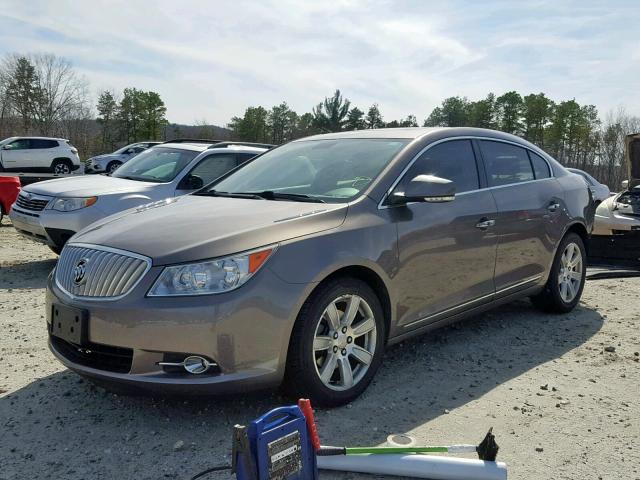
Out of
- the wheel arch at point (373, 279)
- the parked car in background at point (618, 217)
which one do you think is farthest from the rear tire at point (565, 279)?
the parked car in background at point (618, 217)

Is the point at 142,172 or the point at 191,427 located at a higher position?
the point at 142,172

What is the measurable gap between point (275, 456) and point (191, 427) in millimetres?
1052

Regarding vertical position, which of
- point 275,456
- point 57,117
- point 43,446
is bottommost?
point 43,446

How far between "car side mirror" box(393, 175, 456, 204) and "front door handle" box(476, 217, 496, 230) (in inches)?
25.3

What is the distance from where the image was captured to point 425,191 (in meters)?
3.65

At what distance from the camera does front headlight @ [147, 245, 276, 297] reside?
2863 mm

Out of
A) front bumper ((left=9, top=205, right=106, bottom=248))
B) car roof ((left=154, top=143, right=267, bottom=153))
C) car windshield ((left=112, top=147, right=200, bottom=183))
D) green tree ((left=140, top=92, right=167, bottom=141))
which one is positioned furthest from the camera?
green tree ((left=140, top=92, right=167, bottom=141))

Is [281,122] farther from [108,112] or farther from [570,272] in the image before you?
[570,272]

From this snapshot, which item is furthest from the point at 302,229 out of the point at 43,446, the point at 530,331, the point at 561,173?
the point at 561,173

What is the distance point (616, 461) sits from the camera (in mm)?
2818

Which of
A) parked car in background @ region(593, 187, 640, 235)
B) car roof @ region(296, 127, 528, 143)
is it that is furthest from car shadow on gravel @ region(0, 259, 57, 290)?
parked car in background @ region(593, 187, 640, 235)

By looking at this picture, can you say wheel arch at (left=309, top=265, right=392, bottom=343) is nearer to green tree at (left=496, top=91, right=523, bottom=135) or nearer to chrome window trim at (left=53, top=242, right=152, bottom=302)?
chrome window trim at (left=53, top=242, right=152, bottom=302)

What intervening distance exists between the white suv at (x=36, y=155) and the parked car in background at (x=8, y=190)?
14944mm

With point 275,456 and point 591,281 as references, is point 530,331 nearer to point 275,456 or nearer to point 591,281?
point 591,281
